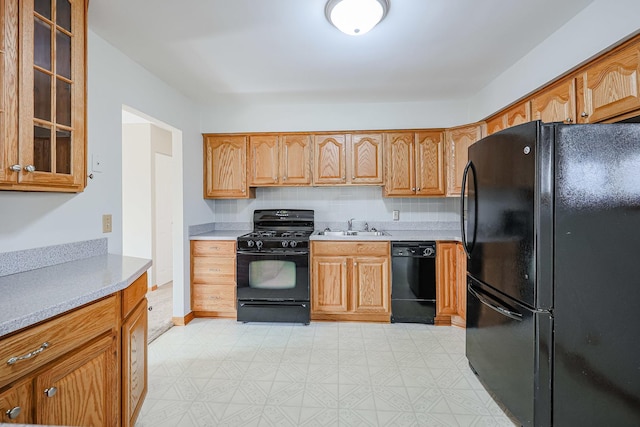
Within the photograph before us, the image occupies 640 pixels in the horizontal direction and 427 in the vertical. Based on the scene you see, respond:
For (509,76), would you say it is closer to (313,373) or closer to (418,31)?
(418,31)

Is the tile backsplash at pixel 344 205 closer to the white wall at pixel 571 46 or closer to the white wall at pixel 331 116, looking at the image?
the white wall at pixel 331 116

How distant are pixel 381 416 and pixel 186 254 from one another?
2.30 metres

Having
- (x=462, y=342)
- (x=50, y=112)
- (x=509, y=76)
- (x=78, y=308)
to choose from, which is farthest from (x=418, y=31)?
(x=462, y=342)

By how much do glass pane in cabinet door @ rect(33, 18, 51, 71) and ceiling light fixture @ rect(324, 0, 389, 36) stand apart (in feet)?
4.46

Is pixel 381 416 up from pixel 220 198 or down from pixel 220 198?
down

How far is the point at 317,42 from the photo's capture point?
1.99m

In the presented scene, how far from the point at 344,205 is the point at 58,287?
2714 mm

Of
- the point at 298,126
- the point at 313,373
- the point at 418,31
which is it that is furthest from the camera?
the point at 298,126

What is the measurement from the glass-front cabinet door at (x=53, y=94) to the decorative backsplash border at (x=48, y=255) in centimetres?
42

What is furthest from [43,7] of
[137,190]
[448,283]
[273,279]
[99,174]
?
[448,283]

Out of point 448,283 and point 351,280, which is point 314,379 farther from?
point 448,283

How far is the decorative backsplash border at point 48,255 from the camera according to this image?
143cm

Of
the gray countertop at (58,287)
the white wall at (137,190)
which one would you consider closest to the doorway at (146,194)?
the white wall at (137,190)

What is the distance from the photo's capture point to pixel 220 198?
336 centimetres
